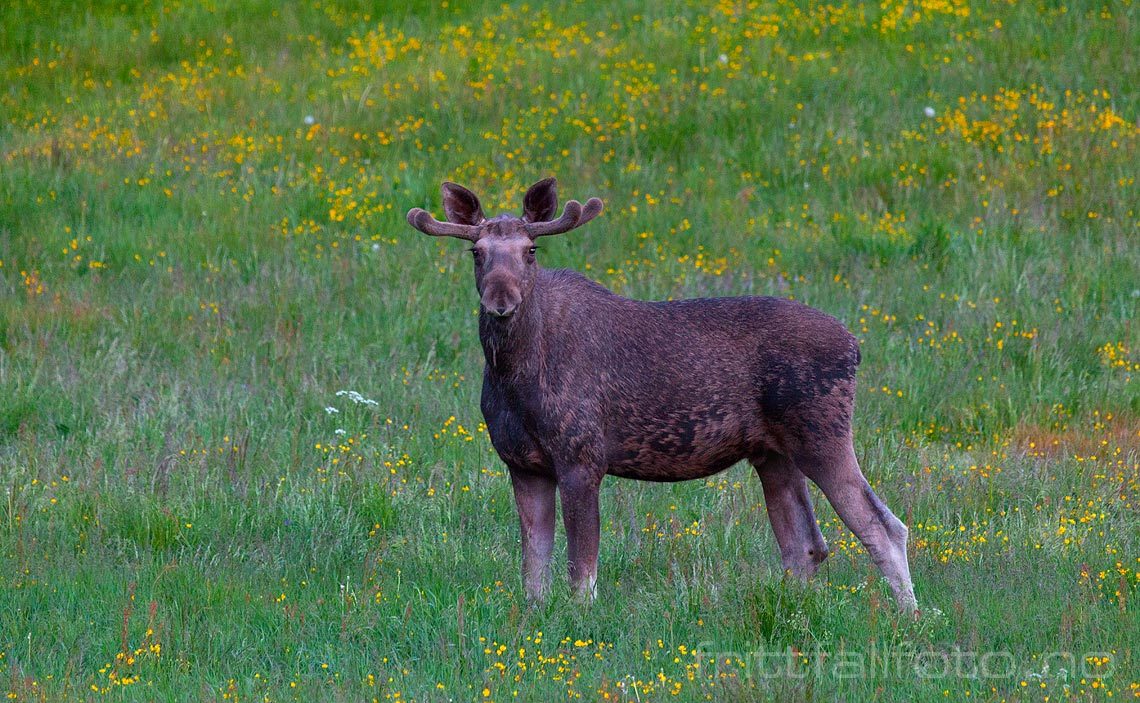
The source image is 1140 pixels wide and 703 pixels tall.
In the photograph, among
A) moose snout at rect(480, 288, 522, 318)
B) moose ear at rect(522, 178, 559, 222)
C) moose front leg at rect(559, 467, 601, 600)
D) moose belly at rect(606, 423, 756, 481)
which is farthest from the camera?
moose belly at rect(606, 423, 756, 481)

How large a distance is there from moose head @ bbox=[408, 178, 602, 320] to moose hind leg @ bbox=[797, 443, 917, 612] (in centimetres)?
172

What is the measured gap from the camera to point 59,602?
7.18 meters

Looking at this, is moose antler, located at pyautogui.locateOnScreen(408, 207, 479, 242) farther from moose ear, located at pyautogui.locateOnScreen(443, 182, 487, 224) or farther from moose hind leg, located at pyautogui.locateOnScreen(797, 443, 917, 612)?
moose hind leg, located at pyautogui.locateOnScreen(797, 443, 917, 612)

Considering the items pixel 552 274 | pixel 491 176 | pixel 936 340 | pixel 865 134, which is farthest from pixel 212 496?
pixel 865 134

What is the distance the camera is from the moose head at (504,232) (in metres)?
6.65

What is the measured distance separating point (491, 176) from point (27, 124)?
5350 mm

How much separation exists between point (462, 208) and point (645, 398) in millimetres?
1324

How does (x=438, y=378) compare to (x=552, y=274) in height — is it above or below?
below

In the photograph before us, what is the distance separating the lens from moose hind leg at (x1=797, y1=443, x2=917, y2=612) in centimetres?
734

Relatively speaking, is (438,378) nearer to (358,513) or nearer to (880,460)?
(358,513)

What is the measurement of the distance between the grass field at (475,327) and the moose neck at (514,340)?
1083 millimetres

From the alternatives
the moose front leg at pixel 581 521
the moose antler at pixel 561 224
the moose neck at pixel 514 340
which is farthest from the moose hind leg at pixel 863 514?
the moose antler at pixel 561 224

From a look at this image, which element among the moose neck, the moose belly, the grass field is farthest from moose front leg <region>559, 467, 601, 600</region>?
the moose neck

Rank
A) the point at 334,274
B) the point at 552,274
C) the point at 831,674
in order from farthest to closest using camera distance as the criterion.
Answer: the point at 334,274, the point at 552,274, the point at 831,674
